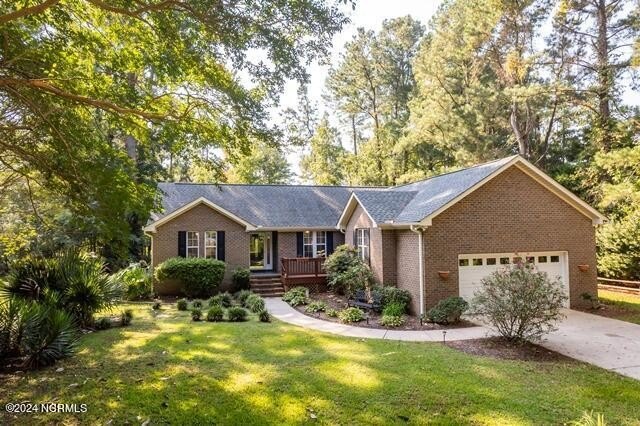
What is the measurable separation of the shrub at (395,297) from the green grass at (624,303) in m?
6.85

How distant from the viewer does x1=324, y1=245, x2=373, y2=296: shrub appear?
15.7 m

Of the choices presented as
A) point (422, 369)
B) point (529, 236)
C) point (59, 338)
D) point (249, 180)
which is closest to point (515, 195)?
point (529, 236)

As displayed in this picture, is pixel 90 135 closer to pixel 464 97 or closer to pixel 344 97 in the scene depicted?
pixel 464 97

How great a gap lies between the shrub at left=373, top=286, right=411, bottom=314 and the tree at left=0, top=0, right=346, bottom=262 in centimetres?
790

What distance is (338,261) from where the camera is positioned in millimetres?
17453

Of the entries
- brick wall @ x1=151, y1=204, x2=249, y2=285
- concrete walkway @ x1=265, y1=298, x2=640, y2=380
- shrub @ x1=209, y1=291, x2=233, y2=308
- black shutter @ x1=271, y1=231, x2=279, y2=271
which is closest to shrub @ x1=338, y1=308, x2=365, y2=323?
concrete walkway @ x1=265, y1=298, x2=640, y2=380

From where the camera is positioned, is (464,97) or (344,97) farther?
(344,97)

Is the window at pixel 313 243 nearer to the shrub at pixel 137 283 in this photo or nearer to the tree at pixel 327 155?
the shrub at pixel 137 283

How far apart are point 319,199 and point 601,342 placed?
16512 mm

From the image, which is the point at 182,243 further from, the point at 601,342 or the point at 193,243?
the point at 601,342

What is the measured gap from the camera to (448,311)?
12336mm

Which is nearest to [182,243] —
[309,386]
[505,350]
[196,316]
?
[196,316]

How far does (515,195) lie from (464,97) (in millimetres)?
15801

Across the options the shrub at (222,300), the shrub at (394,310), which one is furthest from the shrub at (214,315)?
the shrub at (394,310)
